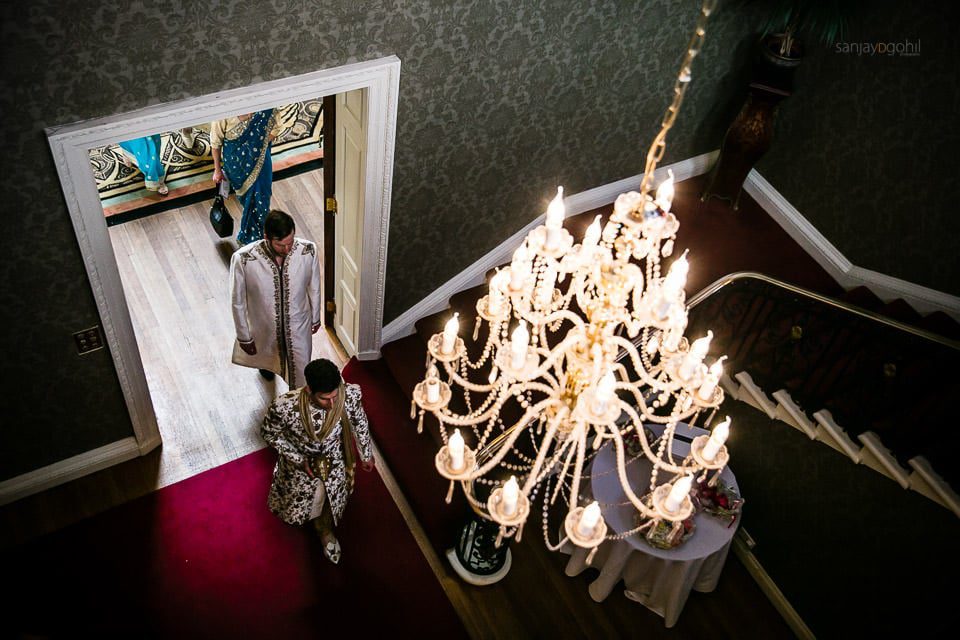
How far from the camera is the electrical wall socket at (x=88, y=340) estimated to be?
4223 millimetres

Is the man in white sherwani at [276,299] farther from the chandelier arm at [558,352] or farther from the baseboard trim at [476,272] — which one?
the chandelier arm at [558,352]

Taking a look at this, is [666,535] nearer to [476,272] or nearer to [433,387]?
[476,272]

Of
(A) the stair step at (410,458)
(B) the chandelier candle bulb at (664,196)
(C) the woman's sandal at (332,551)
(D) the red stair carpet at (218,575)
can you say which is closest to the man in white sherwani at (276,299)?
(A) the stair step at (410,458)

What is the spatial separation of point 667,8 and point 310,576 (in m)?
3.98

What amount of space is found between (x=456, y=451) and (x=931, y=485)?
9.47 feet

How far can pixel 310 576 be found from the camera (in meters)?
4.69

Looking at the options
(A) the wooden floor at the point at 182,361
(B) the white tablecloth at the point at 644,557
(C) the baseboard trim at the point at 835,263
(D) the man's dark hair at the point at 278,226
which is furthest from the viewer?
(C) the baseboard trim at the point at 835,263

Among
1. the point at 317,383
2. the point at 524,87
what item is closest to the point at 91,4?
the point at 317,383

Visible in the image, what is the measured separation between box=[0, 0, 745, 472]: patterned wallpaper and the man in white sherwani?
0.58 m

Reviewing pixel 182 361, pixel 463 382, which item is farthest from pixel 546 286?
pixel 182 361

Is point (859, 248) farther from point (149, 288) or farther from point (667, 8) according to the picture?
point (149, 288)

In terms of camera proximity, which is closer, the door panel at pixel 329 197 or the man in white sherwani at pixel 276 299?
the man in white sherwani at pixel 276 299

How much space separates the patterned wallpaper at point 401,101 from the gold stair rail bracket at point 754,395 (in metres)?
1.76

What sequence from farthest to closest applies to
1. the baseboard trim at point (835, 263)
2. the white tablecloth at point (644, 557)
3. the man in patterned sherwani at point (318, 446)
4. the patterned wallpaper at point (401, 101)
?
the baseboard trim at point (835, 263) < the white tablecloth at point (644, 557) < the man in patterned sherwani at point (318, 446) < the patterned wallpaper at point (401, 101)
